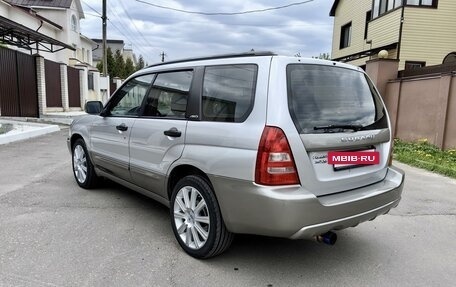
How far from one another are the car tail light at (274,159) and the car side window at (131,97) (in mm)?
1957

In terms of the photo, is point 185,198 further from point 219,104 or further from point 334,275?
point 334,275

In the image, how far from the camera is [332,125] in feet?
9.91

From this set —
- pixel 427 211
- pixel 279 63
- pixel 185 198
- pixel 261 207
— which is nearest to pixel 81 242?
pixel 185 198

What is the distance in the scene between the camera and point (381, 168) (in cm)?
344

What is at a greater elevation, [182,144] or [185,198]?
[182,144]

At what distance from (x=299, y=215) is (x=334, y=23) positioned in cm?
2251

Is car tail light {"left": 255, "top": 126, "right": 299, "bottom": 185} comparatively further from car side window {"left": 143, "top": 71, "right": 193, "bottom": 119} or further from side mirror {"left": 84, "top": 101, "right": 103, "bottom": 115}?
side mirror {"left": 84, "top": 101, "right": 103, "bottom": 115}

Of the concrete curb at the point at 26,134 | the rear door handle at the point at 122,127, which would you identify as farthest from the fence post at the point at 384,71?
the concrete curb at the point at 26,134

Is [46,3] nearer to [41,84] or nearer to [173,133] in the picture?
[41,84]

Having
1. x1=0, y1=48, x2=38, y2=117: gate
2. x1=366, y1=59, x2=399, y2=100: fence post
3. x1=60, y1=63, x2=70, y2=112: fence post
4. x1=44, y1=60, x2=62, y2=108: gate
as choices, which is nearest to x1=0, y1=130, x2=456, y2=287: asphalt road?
x1=366, y1=59, x2=399, y2=100: fence post

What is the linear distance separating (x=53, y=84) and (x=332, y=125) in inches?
750

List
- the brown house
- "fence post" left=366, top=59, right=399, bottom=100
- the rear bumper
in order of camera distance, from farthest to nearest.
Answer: the brown house
"fence post" left=366, top=59, right=399, bottom=100
the rear bumper

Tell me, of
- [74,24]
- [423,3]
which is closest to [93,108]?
[423,3]

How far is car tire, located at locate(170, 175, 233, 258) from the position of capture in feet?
10.3
